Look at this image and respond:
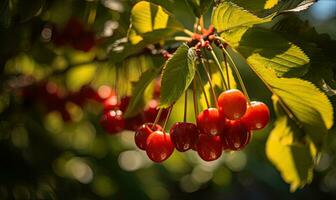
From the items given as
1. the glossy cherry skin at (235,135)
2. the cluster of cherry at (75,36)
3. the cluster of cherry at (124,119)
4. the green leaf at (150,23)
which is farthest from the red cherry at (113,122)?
the cluster of cherry at (75,36)

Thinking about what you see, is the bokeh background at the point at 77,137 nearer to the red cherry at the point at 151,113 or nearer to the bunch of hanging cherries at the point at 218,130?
the red cherry at the point at 151,113

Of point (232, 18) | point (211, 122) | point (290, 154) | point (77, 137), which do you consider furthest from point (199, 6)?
point (77, 137)

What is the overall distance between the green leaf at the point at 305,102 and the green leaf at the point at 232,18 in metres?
0.13

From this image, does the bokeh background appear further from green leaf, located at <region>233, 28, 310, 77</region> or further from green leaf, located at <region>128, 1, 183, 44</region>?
green leaf, located at <region>233, 28, 310, 77</region>

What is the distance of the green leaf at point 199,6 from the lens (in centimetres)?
161

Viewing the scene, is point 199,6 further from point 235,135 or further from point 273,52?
point 235,135

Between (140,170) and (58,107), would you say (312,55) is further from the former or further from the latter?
(140,170)

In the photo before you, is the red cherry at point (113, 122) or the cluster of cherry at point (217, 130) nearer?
the cluster of cherry at point (217, 130)

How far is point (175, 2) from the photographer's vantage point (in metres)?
1.97

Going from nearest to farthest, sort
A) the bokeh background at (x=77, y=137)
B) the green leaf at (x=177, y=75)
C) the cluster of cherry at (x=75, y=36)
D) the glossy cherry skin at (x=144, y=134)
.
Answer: the green leaf at (x=177, y=75) → the glossy cherry skin at (x=144, y=134) → the bokeh background at (x=77, y=137) → the cluster of cherry at (x=75, y=36)

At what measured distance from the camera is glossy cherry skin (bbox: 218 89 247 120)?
1.45 meters

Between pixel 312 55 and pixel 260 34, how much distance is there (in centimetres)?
19

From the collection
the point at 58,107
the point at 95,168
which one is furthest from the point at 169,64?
the point at 95,168

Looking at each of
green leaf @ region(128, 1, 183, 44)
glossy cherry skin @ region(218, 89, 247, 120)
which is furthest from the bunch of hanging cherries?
green leaf @ region(128, 1, 183, 44)
